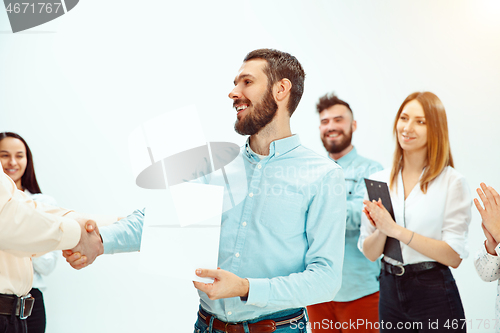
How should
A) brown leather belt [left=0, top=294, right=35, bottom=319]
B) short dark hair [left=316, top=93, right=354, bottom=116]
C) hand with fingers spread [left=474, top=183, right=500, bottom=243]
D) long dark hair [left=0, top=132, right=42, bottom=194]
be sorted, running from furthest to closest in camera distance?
short dark hair [left=316, top=93, right=354, bottom=116], long dark hair [left=0, top=132, right=42, bottom=194], brown leather belt [left=0, top=294, right=35, bottom=319], hand with fingers spread [left=474, top=183, right=500, bottom=243]

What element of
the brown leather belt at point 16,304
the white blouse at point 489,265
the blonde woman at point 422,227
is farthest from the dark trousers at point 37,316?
the white blouse at point 489,265

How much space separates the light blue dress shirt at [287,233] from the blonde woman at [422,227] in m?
0.71

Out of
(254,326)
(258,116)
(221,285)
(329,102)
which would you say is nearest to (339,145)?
(329,102)

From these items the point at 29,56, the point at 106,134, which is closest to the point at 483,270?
the point at 106,134

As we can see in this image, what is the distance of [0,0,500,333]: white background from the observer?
3191 mm

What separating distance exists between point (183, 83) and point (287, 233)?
226 cm

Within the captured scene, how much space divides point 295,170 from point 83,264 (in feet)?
2.68

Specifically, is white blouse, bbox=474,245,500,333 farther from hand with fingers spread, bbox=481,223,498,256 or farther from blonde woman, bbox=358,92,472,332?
blonde woman, bbox=358,92,472,332

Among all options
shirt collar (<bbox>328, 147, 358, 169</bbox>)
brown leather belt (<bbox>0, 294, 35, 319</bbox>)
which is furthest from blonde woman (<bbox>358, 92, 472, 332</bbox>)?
brown leather belt (<bbox>0, 294, 35, 319</bbox>)

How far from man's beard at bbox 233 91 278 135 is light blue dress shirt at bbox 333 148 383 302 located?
114cm

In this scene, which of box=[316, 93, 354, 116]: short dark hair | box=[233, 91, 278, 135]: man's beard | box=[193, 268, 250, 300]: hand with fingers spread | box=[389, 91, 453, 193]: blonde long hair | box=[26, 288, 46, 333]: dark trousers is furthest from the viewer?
box=[316, 93, 354, 116]: short dark hair

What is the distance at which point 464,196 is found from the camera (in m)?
1.85

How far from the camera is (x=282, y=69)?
140 cm

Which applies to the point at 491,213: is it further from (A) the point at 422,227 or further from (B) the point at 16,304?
(B) the point at 16,304
